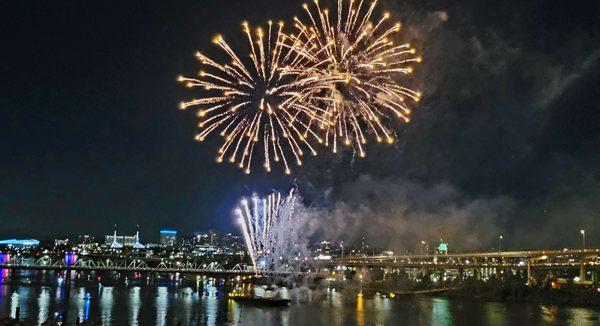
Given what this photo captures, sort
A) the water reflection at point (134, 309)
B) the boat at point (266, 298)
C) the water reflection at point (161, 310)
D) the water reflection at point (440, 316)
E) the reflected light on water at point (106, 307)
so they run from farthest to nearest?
the boat at point (266, 298), the water reflection at point (440, 316), the water reflection at point (161, 310), the water reflection at point (134, 309), the reflected light on water at point (106, 307)

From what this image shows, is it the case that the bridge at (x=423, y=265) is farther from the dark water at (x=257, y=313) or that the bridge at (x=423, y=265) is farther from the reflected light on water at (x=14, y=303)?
the reflected light on water at (x=14, y=303)

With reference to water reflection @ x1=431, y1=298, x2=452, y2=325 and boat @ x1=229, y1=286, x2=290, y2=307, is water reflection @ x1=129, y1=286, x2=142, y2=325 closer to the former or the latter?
boat @ x1=229, y1=286, x2=290, y2=307

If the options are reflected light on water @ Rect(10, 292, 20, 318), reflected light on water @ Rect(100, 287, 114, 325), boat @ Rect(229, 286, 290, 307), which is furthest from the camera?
boat @ Rect(229, 286, 290, 307)

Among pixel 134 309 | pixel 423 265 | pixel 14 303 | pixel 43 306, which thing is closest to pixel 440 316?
pixel 134 309

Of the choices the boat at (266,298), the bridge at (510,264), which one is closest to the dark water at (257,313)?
the boat at (266,298)

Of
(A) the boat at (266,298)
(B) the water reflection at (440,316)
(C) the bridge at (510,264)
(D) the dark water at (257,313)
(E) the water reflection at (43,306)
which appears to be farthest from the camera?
(C) the bridge at (510,264)

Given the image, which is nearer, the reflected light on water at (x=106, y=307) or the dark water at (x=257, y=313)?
the reflected light on water at (x=106, y=307)

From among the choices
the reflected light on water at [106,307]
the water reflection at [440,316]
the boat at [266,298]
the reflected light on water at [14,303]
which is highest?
the reflected light on water at [14,303]

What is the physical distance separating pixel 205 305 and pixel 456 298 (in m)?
42.5

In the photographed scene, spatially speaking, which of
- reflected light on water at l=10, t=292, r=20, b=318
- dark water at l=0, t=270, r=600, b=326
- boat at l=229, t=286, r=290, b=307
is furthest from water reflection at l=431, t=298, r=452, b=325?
reflected light on water at l=10, t=292, r=20, b=318

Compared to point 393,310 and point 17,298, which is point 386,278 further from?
point 17,298

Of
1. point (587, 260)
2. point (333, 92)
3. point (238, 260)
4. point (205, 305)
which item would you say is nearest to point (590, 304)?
point (587, 260)

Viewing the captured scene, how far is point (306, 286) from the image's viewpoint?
92750mm

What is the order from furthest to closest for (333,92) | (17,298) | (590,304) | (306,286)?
1. (306,286)
2. (590,304)
3. (17,298)
4. (333,92)
